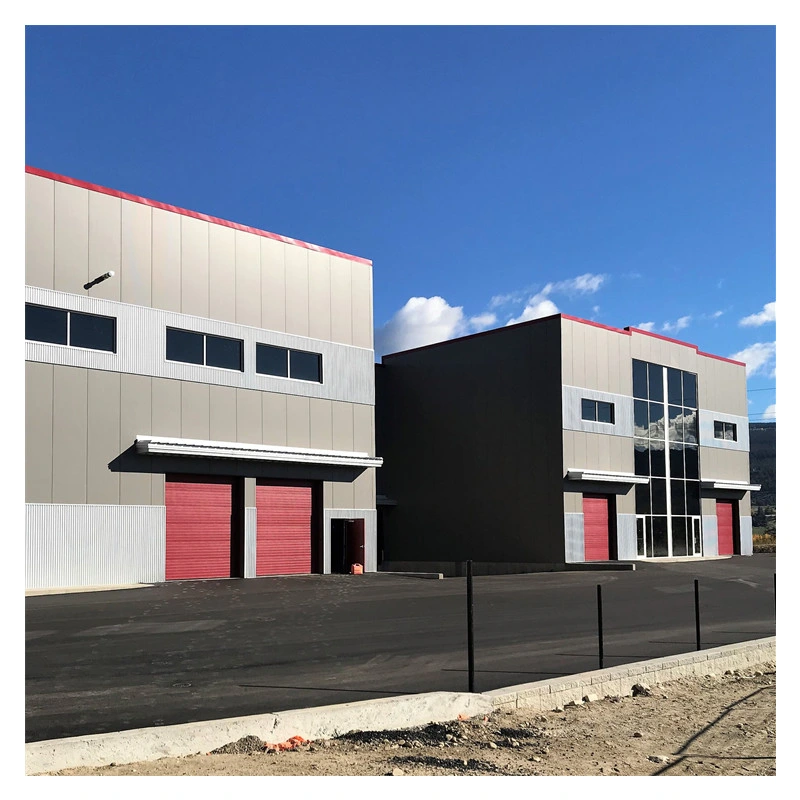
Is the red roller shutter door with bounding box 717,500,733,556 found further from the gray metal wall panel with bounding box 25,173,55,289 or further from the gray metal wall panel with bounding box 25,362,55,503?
the gray metal wall panel with bounding box 25,173,55,289

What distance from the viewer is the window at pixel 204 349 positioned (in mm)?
28062

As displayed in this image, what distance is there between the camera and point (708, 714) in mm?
9742

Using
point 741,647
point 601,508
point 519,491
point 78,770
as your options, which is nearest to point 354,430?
point 519,491

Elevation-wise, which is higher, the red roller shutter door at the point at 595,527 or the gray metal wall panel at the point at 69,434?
the gray metal wall panel at the point at 69,434

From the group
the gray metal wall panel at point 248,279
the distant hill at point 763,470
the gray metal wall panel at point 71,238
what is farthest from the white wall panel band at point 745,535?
the distant hill at point 763,470

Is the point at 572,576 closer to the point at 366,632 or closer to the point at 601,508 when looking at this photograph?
the point at 601,508

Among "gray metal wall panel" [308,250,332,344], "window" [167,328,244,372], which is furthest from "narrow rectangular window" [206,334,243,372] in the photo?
"gray metal wall panel" [308,250,332,344]

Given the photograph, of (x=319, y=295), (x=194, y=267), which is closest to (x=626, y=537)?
(x=319, y=295)

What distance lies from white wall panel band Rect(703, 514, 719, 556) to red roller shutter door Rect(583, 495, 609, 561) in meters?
8.22

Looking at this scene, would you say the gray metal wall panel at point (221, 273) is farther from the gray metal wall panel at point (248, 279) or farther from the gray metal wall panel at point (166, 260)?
the gray metal wall panel at point (166, 260)

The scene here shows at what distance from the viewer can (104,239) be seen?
26.3m

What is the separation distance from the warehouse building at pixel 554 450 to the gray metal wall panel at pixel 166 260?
18.6 m

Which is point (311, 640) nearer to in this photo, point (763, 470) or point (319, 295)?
point (319, 295)

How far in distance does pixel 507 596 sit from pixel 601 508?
1925 centimetres
